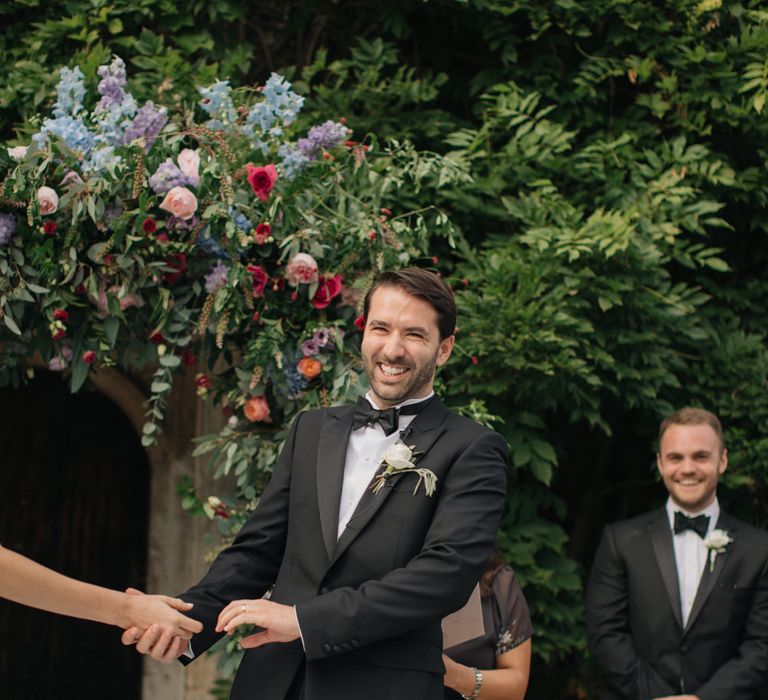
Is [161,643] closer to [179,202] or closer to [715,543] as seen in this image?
[179,202]

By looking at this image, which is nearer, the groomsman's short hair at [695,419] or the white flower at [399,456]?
the white flower at [399,456]

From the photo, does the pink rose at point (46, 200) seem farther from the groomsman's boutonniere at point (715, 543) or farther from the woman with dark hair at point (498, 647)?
the groomsman's boutonniere at point (715, 543)

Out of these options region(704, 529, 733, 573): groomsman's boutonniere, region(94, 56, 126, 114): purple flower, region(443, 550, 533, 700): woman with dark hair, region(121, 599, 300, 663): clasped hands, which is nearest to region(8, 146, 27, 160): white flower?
region(94, 56, 126, 114): purple flower

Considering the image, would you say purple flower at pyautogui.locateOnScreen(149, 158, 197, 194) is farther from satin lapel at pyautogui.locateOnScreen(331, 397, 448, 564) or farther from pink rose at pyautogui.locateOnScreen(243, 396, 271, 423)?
satin lapel at pyautogui.locateOnScreen(331, 397, 448, 564)

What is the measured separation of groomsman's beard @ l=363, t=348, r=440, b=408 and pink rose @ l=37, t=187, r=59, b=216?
1324 millimetres

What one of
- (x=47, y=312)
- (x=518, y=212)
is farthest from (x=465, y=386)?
(x=47, y=312)

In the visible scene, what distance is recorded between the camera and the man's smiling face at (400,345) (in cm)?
282

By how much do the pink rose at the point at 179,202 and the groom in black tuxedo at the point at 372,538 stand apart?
0.94 metres

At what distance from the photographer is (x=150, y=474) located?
5.25 metres

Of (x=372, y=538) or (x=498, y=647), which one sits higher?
(x=372, y=538)

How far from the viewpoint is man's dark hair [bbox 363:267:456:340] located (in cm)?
286

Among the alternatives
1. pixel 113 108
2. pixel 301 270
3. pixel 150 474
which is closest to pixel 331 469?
pixel 301 270

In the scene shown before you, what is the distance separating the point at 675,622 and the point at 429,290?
196cm

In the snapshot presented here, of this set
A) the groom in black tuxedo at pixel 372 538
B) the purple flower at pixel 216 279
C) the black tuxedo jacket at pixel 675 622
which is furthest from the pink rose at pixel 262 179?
the black tuxedo jacket at pixel 675 622
